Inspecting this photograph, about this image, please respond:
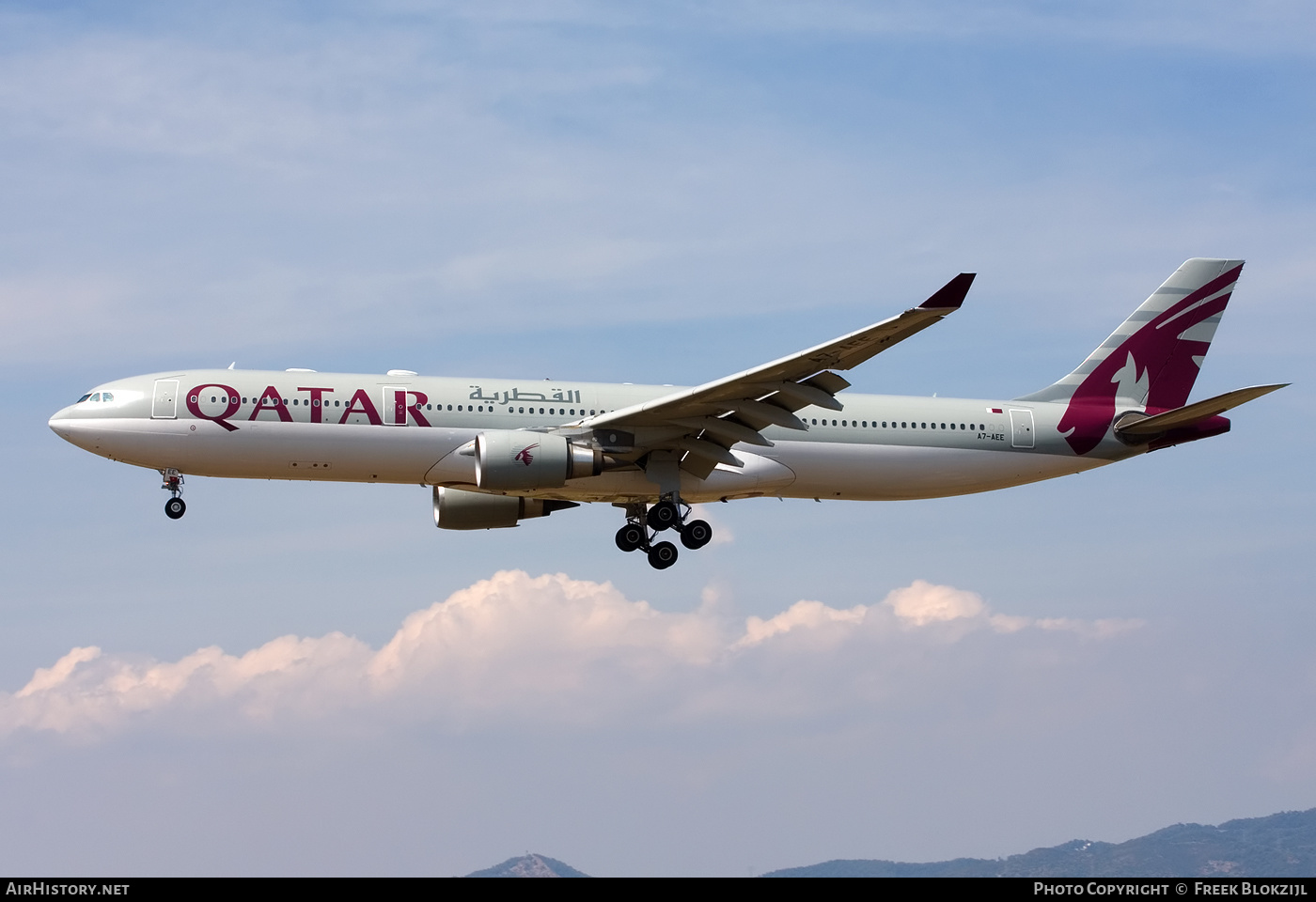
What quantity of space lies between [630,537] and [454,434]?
576 centimetres

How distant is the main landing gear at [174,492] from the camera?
35594 mm

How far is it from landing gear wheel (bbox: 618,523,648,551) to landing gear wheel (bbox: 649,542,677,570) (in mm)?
492

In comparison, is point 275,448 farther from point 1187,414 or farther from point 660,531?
point 1187,414

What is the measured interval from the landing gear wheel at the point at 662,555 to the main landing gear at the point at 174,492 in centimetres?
1164

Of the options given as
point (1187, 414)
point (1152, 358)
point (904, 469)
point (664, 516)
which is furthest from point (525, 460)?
point (1152, 358)

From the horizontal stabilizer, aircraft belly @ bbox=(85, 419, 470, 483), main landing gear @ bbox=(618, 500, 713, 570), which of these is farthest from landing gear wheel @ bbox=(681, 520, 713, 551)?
the horizontal stabilizer

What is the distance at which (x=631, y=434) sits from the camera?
36.0 meters

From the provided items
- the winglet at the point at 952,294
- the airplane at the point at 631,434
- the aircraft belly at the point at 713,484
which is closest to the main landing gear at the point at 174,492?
the airplane at the point at 631,434

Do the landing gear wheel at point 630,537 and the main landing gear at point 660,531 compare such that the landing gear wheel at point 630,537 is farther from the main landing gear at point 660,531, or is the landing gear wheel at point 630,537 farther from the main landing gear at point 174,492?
the main landing gear at point 174,492

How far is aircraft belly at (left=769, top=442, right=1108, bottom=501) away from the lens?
124 feet

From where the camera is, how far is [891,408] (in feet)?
127

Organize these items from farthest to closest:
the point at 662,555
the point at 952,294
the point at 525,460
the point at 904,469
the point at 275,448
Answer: the point at 904,469
the point at 662,555
the point at 275,448
the point at 525,460
the point at 952,294
